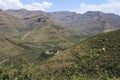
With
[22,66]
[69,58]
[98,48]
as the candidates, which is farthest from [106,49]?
[22,66]

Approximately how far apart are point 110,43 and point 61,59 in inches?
722

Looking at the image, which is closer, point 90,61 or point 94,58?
point 90,61

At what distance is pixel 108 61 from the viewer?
9338 cm

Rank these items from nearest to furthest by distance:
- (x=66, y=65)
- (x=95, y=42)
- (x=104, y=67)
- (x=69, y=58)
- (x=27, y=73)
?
(x=27, y=73), (x=104, y=67), (x=66, y=65), (x=69, y=58), (x=95, y=42)

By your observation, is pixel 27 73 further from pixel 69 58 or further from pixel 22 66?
pixel 69 58

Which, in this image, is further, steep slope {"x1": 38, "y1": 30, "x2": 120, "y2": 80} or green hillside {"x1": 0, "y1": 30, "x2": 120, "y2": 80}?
steep slope {"x1": 38, "y1": 30, "x2": 120, "y2": 80}

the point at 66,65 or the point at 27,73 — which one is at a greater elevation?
the point at 27,73

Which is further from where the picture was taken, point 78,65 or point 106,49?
point 106,49

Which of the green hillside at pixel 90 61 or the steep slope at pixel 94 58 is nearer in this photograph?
the green hillside at pixel 90 61

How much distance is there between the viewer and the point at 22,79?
56.1m

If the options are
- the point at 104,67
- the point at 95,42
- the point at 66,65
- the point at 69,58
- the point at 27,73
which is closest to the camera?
the point at 27,73

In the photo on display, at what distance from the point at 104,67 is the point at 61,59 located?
20.8m

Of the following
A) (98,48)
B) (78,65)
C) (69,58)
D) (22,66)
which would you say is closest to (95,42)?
(98,48)

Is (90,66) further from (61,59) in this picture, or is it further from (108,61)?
(61,59)
